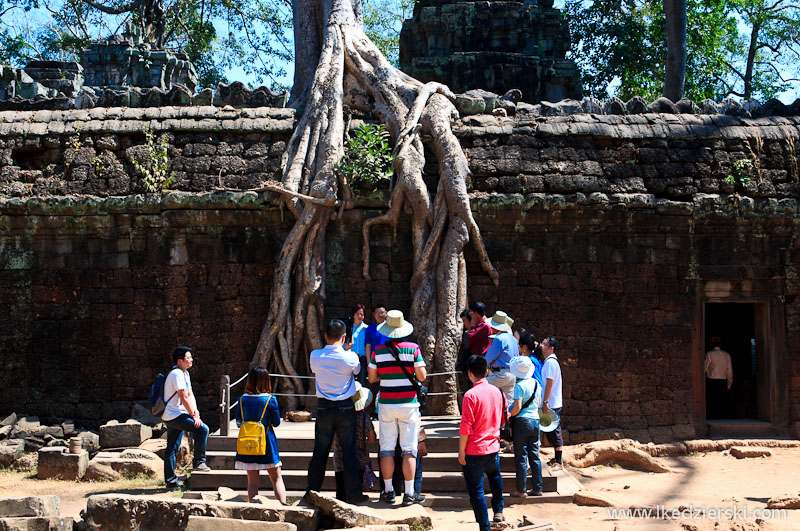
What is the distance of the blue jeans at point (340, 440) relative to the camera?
5898 millimetres

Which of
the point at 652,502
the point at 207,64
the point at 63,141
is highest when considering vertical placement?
the point at 207,64

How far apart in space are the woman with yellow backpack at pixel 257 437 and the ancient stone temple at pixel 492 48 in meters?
8.22

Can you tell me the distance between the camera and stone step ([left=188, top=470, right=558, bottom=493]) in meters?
6.61

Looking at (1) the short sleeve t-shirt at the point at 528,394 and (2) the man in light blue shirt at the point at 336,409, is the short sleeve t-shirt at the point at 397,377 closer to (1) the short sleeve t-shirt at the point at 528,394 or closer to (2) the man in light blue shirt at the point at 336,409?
(2) the man in light blue shirt at the point at 336,409

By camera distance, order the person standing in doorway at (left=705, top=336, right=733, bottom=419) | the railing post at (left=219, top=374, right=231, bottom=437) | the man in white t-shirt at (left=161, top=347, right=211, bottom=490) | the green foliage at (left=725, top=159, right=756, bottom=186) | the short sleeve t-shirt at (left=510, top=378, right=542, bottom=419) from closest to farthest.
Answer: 1. the short sleeve t-shirt at (left=510, top=378, right=542, bottom=419)
2. the man in white t-shirt at (left=161, top=347, right=211, bottom=490)
3. the railing post at (left=219, top=374, right=231, bottom=437)
4. the green foliage at (left=725, top=159, right=756, bottom=186)
5. the person standing in doorway at (left=705, top=336, right=733, bottom=419)

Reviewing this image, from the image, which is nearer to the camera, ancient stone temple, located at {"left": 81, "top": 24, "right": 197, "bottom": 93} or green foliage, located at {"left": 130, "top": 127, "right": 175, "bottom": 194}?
green foliage, located at {"left": 130, "top": 127, "right": 175, "bottom": 194}

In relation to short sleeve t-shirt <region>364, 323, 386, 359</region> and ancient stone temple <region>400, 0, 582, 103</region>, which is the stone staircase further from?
ancient stone temple <region>400, 0, 582, 103</region>

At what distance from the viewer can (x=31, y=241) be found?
9367mm

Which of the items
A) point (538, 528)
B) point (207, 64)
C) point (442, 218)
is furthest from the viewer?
point (207, 64)

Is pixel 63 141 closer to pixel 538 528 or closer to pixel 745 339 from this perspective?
pixel 538 528

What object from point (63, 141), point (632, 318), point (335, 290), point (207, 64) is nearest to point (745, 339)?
point (632, 318)

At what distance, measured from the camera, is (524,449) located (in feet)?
21.1

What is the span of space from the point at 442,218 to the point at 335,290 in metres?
1.41

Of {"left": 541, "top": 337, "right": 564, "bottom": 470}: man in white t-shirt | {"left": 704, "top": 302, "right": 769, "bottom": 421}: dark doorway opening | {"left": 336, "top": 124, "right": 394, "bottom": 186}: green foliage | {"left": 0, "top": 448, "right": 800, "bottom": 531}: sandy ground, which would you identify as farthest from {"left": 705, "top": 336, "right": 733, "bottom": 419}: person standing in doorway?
{"left": 336, "top": 124, "right": 394, "bottom": 186}: green foliage
